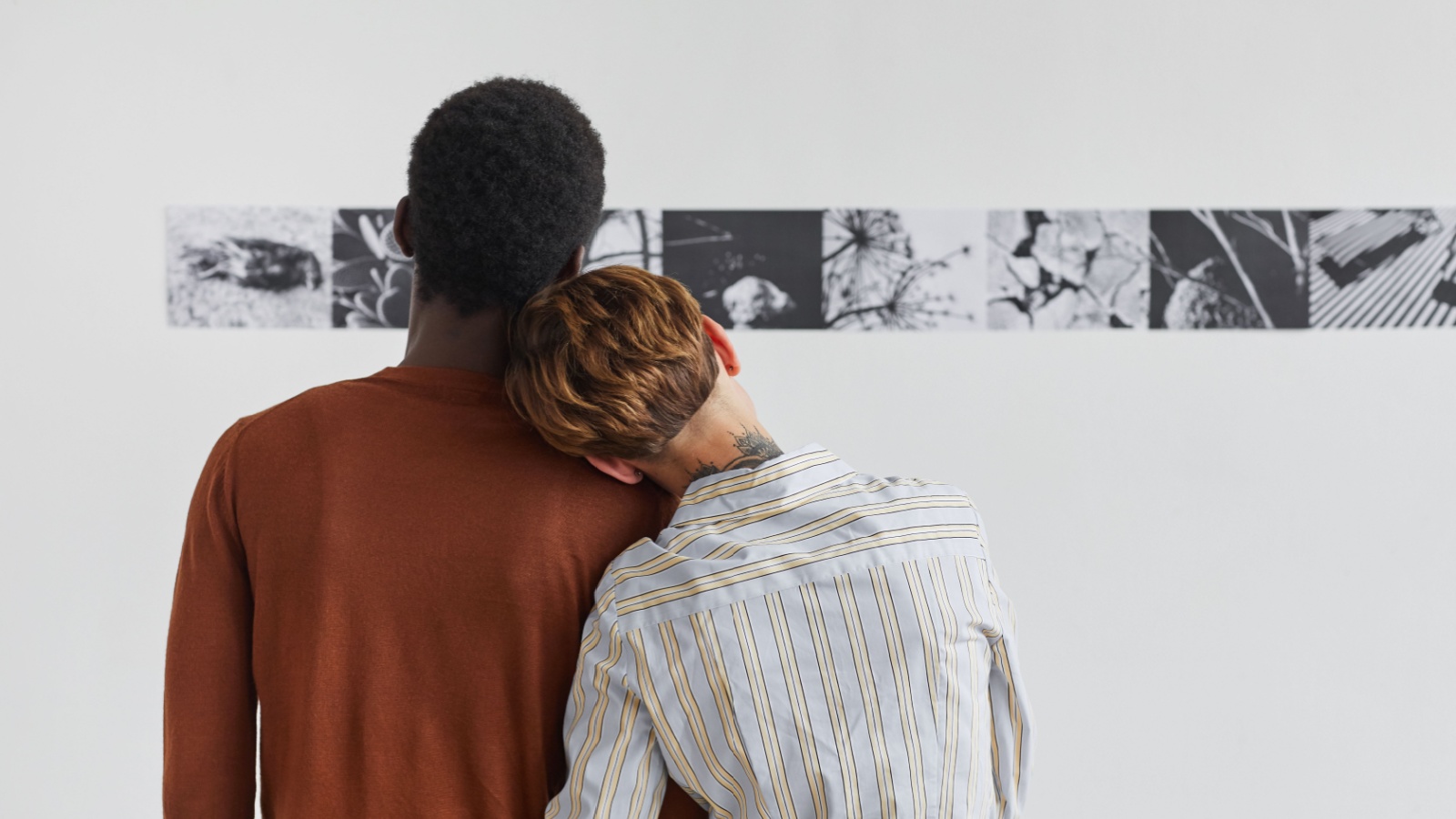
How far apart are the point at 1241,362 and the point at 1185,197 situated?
36cm

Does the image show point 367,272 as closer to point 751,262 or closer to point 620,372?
point 751,262

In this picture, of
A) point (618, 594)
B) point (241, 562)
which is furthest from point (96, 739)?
point (618, 594)

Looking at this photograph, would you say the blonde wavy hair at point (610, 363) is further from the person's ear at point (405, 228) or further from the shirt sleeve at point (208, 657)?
the shirt sleeve at point (208, 657)

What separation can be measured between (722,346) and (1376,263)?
1.80 metres

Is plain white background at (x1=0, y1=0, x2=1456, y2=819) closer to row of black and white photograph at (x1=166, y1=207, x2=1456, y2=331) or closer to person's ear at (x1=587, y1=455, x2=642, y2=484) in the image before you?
row of black and white photograph at (x1=166, y1=207, x2=1456, y2=331)

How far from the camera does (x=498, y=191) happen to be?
84 centimetres

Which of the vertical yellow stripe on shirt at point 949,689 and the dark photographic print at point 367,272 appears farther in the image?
the dark photographic print at point 367,272

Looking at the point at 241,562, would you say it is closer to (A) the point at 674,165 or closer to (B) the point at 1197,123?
(A) the point at 674,165

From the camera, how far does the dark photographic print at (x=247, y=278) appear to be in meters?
2.05

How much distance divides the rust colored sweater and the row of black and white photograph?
1201mm

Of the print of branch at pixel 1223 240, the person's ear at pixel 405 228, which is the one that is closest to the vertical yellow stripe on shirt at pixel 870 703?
the person's ear at pixel 405 228

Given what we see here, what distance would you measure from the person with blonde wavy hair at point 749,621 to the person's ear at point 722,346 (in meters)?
0.05

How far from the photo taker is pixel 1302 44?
2025mm

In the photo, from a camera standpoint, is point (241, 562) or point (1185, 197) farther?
point (1185, 197)
